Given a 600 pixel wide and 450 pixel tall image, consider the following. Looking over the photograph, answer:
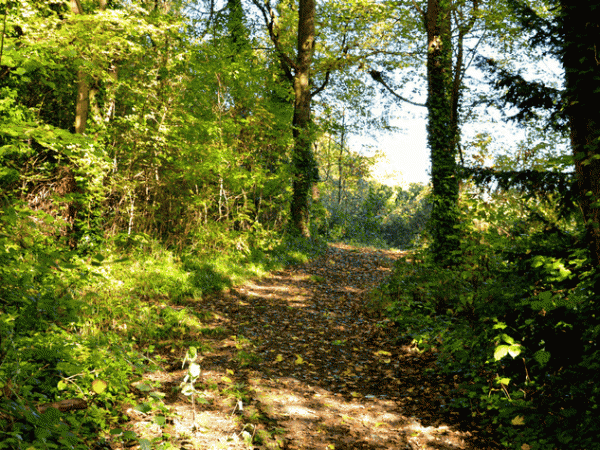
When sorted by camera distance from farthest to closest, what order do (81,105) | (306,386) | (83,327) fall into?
(81,105), (306,386), (83,327)

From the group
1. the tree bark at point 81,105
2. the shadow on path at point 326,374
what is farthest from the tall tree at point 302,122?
the tree bark at point 81,105

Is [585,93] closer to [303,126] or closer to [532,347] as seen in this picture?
[532,347]

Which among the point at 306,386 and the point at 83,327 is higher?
the point at 83,327

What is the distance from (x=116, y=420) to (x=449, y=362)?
385 cm

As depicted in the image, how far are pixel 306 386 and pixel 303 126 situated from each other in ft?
33.7

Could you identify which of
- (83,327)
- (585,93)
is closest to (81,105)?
(83,327)

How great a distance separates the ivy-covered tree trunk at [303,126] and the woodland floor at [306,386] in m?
5.88

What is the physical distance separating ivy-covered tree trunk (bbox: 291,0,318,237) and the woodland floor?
19.3 ft

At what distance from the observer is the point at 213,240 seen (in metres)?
10.3

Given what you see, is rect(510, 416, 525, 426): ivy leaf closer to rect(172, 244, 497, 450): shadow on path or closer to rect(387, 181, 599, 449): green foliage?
rect(387, 181, 599, 449): green foliage

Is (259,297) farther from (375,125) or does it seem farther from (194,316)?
(375,125)

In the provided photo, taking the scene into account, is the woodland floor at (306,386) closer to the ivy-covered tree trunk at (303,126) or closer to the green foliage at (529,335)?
the green foliage at (529,335)

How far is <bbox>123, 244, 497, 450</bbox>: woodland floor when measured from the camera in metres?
3.83

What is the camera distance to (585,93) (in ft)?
10.7
